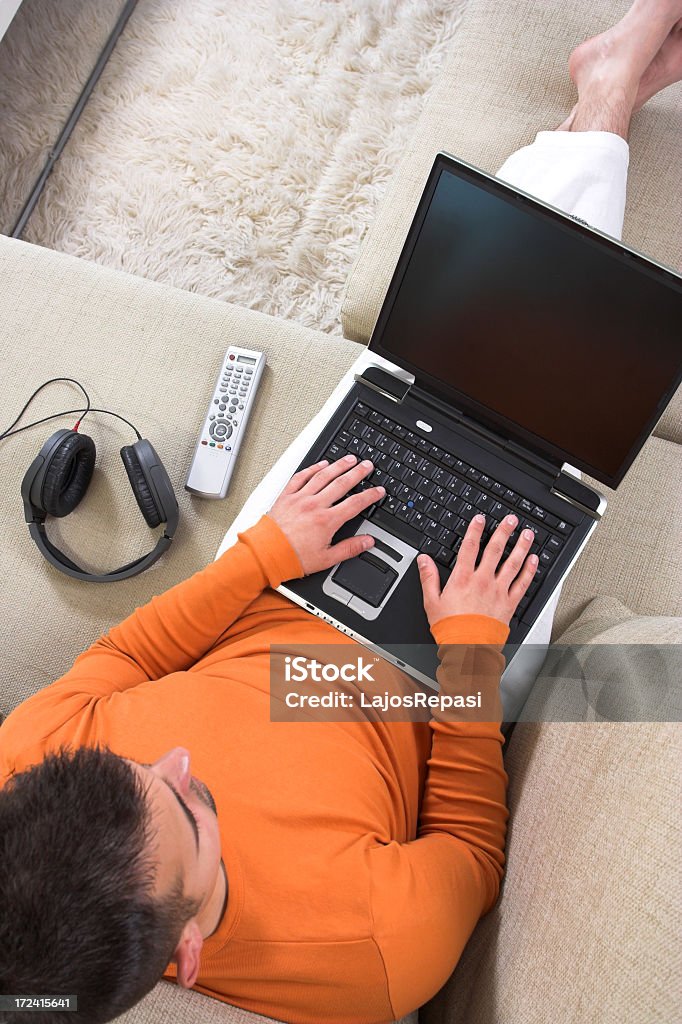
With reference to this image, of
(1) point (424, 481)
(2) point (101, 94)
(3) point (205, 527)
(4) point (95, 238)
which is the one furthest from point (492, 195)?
(2) point (101, 94)

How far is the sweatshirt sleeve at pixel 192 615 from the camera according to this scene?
3.25ft

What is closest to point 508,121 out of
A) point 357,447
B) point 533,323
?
point 533,323

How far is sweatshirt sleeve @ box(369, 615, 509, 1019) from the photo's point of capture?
78 cm

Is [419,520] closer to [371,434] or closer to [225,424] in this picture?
[371,434]

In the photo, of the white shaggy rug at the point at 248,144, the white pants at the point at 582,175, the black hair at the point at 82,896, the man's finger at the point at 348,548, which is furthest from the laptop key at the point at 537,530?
the white shaggy rug at the point at 248,144

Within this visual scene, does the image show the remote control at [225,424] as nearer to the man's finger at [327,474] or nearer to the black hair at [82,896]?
the man's finger at [327,474]

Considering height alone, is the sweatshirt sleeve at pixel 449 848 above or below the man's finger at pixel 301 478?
below

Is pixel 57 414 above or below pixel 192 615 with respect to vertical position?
above

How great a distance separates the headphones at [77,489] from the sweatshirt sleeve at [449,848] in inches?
16.7

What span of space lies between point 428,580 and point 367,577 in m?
0.08

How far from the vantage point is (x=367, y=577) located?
103 cm

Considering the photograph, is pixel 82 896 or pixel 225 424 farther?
pixel 225 424

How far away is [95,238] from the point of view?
69.6 inches

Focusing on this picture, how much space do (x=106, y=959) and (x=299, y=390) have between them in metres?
0.81
